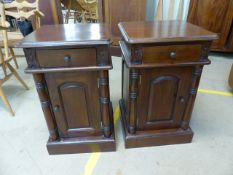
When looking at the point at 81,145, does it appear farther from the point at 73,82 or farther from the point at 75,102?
the point at 73,82

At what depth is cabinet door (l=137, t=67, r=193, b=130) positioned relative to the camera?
1127mm

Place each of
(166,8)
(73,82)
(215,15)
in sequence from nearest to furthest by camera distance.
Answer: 1. (73,82)
2. (215,15)
3. (166,8)

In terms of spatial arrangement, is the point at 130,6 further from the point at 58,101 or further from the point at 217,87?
the point at 58,101

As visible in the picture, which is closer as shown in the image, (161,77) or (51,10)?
(161,77)

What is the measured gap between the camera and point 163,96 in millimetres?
1219

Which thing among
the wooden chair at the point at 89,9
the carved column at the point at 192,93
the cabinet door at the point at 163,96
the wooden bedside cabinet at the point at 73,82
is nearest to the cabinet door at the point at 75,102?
the wooden bedside cabinet at the point at 73,82

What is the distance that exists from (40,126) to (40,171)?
483 millimetres

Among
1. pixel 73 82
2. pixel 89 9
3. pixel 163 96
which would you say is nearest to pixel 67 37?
pixel 73 82

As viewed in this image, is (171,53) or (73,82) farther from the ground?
(171,53)

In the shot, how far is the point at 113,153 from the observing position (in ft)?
4.45

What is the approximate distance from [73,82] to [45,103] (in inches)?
9.6

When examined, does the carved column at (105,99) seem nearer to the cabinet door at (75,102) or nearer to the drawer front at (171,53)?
the cabinet door at (75,102)

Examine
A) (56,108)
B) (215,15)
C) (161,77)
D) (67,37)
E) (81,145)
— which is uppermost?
(67,37)

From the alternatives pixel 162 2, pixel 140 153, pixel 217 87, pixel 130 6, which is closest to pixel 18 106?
pixel 140 153
